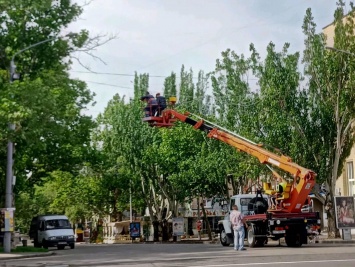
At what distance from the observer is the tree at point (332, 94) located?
132ft

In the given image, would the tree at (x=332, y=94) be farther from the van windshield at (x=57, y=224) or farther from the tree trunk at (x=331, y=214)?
the van windshield at (x=57, y=224)

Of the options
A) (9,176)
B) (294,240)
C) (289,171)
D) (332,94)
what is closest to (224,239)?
(294,240)

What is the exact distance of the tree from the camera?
1590 inches

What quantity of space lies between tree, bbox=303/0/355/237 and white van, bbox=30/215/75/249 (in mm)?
15497

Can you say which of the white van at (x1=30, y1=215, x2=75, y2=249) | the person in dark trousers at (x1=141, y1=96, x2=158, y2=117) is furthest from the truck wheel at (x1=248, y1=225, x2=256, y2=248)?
the white van at (x1=30, y1=215, x2=75, y2=249)

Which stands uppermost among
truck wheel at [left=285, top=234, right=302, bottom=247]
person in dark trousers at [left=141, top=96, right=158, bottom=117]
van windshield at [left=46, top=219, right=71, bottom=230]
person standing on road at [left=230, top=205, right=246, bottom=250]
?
person in dark trousers at [left=141, top=96, right=158, bottom=117]

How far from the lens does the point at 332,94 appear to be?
41156mm

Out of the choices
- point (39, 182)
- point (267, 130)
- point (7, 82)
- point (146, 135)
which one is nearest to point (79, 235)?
point (146, 135)

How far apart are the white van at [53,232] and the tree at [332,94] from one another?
1550 centimetres

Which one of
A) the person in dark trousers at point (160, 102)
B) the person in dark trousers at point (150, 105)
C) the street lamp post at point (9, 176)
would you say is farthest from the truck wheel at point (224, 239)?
the street lamp post at point (9, 176)

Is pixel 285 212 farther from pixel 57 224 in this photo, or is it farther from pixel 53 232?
pixel 57 224

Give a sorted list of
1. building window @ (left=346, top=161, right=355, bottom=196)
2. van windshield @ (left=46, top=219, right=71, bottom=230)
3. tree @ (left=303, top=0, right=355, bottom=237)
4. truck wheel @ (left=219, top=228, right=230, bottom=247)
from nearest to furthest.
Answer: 1. truck wheel @ (left=219, top=228, right=230, bottom=247)
2. tree @ (left=303, top=0, right=355, bottom=237)
3. van windshield @ (left=46, top=219, right=71, bottom=230)
4. building window @ (left=346, top=161, right=355, bottom=196)

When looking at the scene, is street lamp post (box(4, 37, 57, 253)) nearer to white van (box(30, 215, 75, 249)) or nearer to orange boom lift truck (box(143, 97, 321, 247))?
white van (box(30, 215, 75, 249))

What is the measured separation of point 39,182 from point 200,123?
16.6 meters
